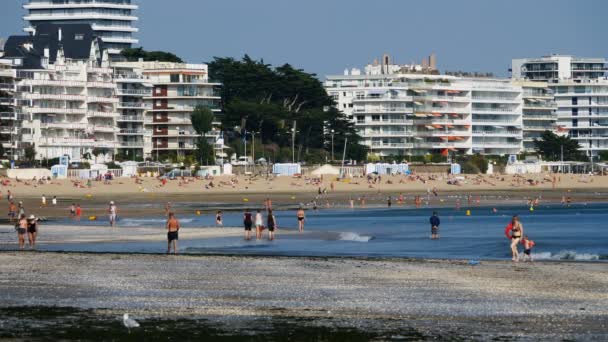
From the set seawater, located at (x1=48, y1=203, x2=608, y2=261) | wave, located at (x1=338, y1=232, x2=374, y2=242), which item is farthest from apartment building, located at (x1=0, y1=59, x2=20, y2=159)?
wave, located at (x1=338, y1=232, x2=374, y2=242)

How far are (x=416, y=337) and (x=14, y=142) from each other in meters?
98.3

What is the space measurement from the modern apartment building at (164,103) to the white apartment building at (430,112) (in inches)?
1037

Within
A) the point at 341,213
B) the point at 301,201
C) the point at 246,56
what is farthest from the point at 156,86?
the point at 341,213

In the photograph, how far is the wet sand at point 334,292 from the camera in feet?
75.4

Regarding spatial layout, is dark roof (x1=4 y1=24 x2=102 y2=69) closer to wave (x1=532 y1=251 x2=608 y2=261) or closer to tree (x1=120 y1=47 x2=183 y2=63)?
tree (x1=120 y1=47 x2=183 y2=63)

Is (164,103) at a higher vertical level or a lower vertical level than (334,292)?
higher

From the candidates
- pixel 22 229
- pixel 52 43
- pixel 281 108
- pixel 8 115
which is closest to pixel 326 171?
pixel 281 108

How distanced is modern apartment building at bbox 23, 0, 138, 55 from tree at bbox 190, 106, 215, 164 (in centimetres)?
5031

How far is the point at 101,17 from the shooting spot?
176875 mm

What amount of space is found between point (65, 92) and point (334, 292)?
100983 millimetres

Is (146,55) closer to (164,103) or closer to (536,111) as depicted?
(164,103)

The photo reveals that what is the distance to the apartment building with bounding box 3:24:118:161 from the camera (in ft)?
398

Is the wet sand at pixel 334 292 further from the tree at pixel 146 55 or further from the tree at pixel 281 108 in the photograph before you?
the tree at pixel 146 55

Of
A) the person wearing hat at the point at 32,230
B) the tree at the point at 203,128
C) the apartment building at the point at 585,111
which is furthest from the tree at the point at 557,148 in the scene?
the person wearing hat at the point at 32,230
